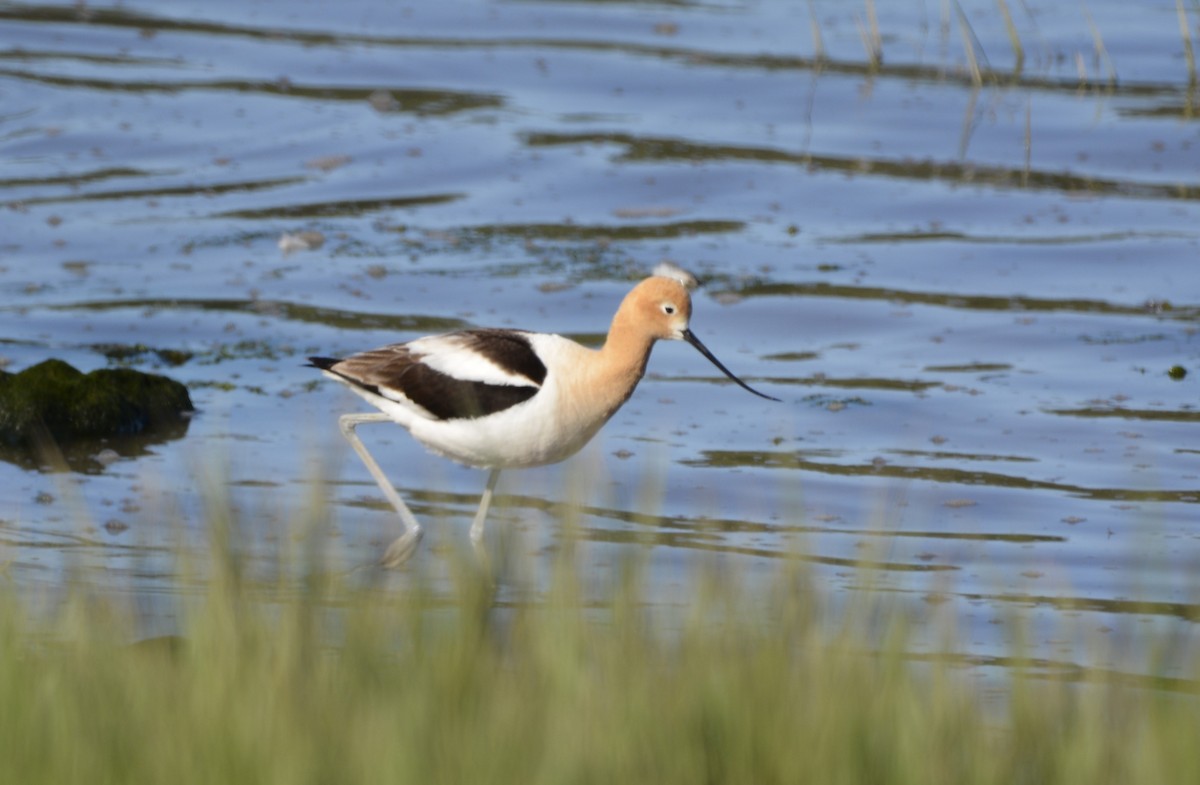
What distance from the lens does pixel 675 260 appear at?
43.4 ft

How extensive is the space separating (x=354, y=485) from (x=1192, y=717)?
5315mm

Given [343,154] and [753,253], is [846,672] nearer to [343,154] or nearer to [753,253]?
[753,253]

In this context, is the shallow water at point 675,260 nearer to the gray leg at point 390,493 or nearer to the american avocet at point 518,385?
the gray leg at point 390,493

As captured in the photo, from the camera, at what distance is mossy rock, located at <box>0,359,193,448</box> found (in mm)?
9516

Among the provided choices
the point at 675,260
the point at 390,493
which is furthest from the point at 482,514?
the point at 675,260

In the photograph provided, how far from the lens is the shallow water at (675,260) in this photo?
331 inches

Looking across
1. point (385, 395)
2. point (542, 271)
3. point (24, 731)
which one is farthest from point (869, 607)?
point (542, 271)

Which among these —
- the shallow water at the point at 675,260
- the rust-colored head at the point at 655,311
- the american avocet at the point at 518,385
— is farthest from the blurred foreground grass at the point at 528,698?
the rust-colored head at the point at 655,311

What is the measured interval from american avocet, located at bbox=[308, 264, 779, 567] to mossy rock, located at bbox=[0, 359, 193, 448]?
2.01 meters

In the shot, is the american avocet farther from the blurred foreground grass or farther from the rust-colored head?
the blurred foreground grass

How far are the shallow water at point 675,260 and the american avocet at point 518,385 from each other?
23 cm

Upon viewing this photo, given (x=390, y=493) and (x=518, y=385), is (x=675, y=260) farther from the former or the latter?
(x=518, y=385)

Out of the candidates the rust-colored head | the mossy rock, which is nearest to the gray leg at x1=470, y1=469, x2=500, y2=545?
the rust-colored head

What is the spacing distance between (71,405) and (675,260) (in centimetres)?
490
